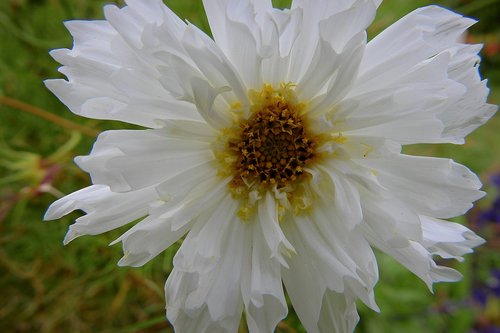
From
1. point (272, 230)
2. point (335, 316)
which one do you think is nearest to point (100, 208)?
point (272, 230)

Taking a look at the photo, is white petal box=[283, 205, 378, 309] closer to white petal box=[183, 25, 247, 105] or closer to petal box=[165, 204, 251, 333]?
petal box=[165, 204, 251, 333]

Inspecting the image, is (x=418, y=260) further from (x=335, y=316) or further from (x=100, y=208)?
(x=100, y=208)

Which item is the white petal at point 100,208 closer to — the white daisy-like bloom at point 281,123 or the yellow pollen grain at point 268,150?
the white daisy-like bloom at point 281,123

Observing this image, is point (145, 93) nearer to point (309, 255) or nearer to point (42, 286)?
point (309, 255)

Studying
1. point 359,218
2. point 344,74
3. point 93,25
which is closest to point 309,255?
point 359,218

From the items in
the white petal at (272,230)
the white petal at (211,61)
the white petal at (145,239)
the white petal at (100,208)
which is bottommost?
the white petal at (272,230)

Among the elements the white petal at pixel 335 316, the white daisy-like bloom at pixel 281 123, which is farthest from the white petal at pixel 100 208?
the white petal at pixel 335 316

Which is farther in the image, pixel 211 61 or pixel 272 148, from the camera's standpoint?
pixel 272 148
